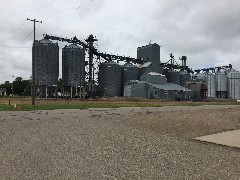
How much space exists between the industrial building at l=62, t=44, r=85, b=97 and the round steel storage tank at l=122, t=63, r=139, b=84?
766 inches

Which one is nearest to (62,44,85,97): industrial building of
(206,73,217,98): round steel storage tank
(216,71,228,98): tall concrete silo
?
(206,73,217,98): round steel storage tank

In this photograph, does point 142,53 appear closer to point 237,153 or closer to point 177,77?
point 177,77

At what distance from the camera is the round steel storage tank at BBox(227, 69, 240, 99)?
150 m

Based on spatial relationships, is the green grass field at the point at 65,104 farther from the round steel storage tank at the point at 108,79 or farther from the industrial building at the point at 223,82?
the industrial building at the point at 223,82

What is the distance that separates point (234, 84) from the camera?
150 metres

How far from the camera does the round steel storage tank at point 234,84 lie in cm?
14962

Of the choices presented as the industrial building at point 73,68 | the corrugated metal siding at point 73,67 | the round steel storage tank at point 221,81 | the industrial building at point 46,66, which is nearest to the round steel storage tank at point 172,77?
the round steel storage tank at point 221,81

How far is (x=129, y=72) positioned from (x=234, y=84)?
62054 millimetres

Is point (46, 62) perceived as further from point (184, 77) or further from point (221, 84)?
point (221, 84)

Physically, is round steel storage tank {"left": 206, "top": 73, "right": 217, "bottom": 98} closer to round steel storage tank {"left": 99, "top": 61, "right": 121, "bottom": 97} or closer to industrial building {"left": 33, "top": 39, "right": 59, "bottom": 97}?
round steel storage tank {"left": 99, "top": 61, "right": 121, "bottom": 97}

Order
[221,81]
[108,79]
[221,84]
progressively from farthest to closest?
[221,84] → [221,81] → [108,79]

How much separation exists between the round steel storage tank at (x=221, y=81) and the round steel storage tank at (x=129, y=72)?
178 feet

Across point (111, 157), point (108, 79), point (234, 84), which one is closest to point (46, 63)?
point (108, 79)

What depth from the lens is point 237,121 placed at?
20.6 m
